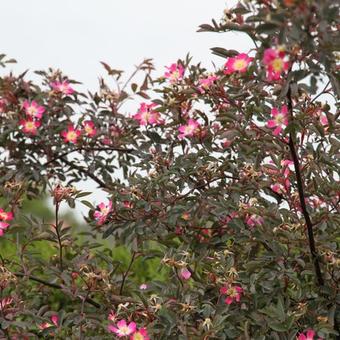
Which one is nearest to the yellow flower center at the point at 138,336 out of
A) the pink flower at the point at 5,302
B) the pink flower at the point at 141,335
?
the pink flower at the point at 141,335

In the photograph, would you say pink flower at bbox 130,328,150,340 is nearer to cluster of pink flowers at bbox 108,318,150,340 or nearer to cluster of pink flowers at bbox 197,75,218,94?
cluster of pink flowers at bbox 108,318,150,340

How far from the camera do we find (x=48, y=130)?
3.81 m

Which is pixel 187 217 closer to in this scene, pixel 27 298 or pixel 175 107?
pixel 175 107

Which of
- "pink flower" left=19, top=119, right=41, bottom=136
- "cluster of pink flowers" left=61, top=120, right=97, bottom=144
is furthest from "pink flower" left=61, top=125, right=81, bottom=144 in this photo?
"pink flower" left=19, top=119, right=41, bottom=136

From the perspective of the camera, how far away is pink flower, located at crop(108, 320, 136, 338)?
250 centimetres

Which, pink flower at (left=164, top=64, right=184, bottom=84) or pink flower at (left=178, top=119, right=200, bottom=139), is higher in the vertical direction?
pink flower at (left=164, top=64, right=184, bottom=84)

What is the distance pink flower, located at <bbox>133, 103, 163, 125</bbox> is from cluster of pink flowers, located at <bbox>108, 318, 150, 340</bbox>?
3.78ft

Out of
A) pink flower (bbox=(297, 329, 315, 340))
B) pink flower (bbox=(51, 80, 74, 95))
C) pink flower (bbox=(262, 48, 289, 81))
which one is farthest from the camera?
pink flower (bbox=(51, 80, 74, 95))

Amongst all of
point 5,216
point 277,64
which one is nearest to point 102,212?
point 5,216

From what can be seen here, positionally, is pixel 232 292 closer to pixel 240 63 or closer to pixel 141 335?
A: pixel 141 335

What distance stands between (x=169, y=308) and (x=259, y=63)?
918 mm

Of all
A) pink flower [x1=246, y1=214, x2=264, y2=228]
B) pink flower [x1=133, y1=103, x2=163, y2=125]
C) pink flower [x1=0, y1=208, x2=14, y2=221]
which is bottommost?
pink flower [x1=0, y1=208, x2=14, y2=221]

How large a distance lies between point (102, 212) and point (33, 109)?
98 cm

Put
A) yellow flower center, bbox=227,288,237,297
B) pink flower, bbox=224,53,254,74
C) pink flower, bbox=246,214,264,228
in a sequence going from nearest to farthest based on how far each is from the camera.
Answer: pink flower, bbox=224,53,254,74 < yellow flower center, bbox=227,288,237,297 < pink flower, bbox=246,214,264,228
